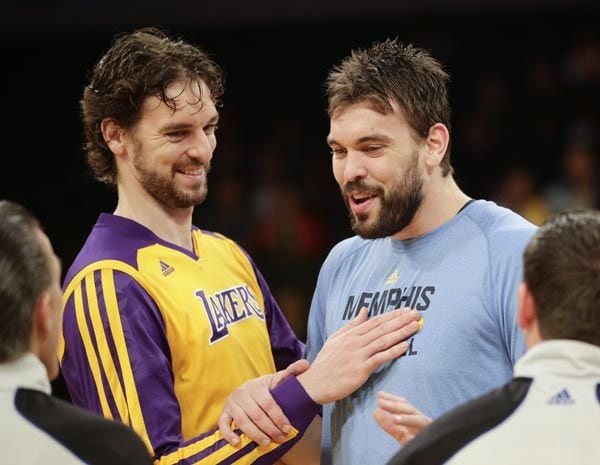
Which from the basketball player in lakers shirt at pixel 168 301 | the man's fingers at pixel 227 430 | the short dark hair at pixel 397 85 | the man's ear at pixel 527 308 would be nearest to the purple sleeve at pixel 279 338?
the basketball player in lakers shirt at pixel 168 301

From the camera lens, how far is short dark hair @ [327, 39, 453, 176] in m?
3.44

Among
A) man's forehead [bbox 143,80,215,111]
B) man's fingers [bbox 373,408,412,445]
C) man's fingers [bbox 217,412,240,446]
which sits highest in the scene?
man's forehead [bbox 143,80,215,111]

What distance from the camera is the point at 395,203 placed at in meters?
3.37

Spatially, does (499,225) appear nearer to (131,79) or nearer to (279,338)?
(279,338)

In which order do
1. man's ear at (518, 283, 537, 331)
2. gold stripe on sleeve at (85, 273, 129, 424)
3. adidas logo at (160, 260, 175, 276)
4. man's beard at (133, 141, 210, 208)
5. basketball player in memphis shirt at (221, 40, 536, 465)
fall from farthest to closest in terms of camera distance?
1. man's beard at (133, 141, 210, 208)
2. adidas logo at (160, 260, 175, 276)
3. gold stripe on sleeve at (85, 273, 129, 424)
4. basketball player in memphis shirt at (221, 40, 536, 465)
5. man's ear at (518, 283, 537, 331)

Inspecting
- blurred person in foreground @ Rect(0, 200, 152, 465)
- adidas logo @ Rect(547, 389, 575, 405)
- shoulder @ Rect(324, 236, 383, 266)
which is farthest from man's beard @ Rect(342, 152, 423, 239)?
blurred person in foreground @ Rect(0, 200, 152, 465)

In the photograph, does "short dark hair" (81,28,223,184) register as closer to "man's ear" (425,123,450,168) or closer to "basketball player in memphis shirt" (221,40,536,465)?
"basketball player in memphis shirt" (221,40,536,465)

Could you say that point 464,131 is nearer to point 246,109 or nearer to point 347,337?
point 246,109

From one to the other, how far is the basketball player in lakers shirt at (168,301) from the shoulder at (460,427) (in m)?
0.84

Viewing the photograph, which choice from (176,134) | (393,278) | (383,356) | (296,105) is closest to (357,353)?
(383,356)

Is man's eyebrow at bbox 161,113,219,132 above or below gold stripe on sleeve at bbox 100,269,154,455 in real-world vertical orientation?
above

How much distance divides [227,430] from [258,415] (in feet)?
0.38

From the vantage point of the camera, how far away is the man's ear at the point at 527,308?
2355 mm

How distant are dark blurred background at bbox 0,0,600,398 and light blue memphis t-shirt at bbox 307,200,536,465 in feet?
16.3
